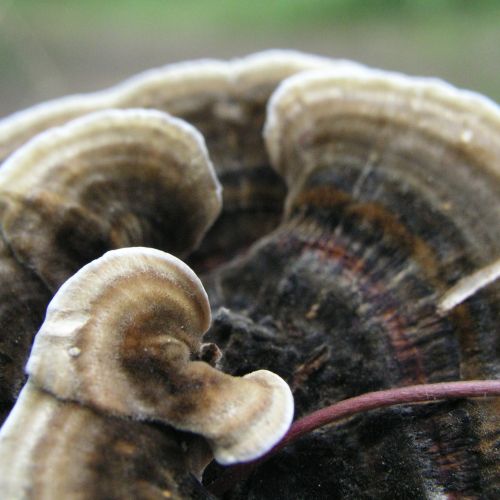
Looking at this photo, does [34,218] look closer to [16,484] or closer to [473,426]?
[16,484]

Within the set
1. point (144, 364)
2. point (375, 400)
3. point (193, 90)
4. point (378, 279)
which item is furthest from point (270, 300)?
point (193, 90)

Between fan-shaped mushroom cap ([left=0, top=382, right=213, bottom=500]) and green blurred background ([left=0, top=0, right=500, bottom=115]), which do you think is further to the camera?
green blurred background ([left=0, top=0, right=500, bottom=115])

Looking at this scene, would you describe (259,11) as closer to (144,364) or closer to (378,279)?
(378,279)

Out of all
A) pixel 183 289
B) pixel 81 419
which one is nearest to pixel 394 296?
pixel 183 289

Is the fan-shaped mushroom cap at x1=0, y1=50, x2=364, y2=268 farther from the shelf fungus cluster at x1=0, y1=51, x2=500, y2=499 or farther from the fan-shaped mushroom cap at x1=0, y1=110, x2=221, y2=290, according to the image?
the fan-shaped mushroom cap at x1=0, y1=110, x2=221, y2=290

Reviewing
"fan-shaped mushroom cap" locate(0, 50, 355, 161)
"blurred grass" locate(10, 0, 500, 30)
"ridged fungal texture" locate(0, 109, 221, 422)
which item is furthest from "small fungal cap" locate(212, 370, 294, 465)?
"blurred grass" locate(10, 0, 500, 30)

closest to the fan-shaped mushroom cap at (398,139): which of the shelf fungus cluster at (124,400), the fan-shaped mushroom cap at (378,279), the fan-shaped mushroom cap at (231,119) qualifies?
the fan-shaped mushroom cap at (378,279)

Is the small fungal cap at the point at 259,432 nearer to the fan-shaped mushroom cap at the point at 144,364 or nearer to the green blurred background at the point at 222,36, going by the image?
the fan-shaped mushroom cap at the point at 144,364
